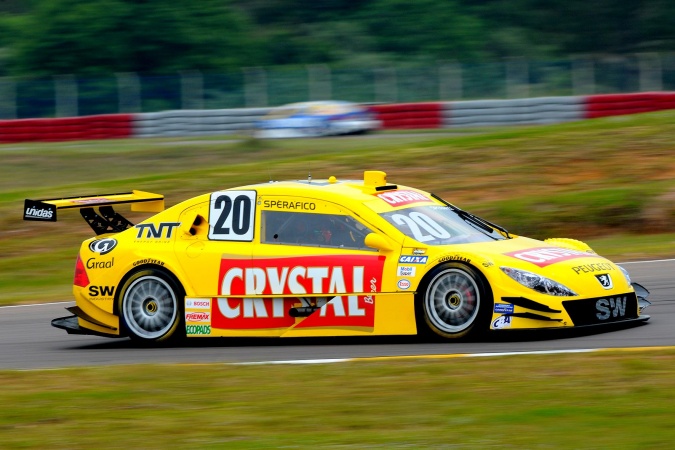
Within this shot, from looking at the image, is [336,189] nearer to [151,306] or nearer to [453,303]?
[453,303]

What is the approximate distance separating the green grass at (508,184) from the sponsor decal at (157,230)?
13.3ft

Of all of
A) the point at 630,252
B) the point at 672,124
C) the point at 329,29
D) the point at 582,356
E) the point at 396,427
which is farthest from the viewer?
the point at 329,29

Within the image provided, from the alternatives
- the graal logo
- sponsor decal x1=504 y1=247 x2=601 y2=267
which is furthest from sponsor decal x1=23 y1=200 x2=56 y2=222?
the graal logo

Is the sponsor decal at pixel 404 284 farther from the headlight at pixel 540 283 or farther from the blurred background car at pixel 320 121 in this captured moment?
the blurred background car at pixel 320 121

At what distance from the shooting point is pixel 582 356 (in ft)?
24.9

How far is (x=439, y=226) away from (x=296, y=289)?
1221mm

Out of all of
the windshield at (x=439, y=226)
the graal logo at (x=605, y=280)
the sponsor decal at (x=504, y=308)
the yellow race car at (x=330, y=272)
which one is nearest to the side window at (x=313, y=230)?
the yellow race car at (x=330, y=272)

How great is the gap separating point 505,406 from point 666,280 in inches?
225

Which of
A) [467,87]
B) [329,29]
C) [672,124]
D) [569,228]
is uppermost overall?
[329,29]

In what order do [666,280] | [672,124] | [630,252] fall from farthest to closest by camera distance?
1. [672,124]
2. [630,252]
3. [666,280]

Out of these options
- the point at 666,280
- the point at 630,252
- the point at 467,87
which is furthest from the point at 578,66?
the point at 666,280

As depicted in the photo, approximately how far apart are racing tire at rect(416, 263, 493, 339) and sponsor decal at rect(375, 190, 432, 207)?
968 mm

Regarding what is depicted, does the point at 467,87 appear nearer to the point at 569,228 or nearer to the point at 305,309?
the point at 569,228

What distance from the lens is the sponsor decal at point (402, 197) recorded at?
9430 millimetres
